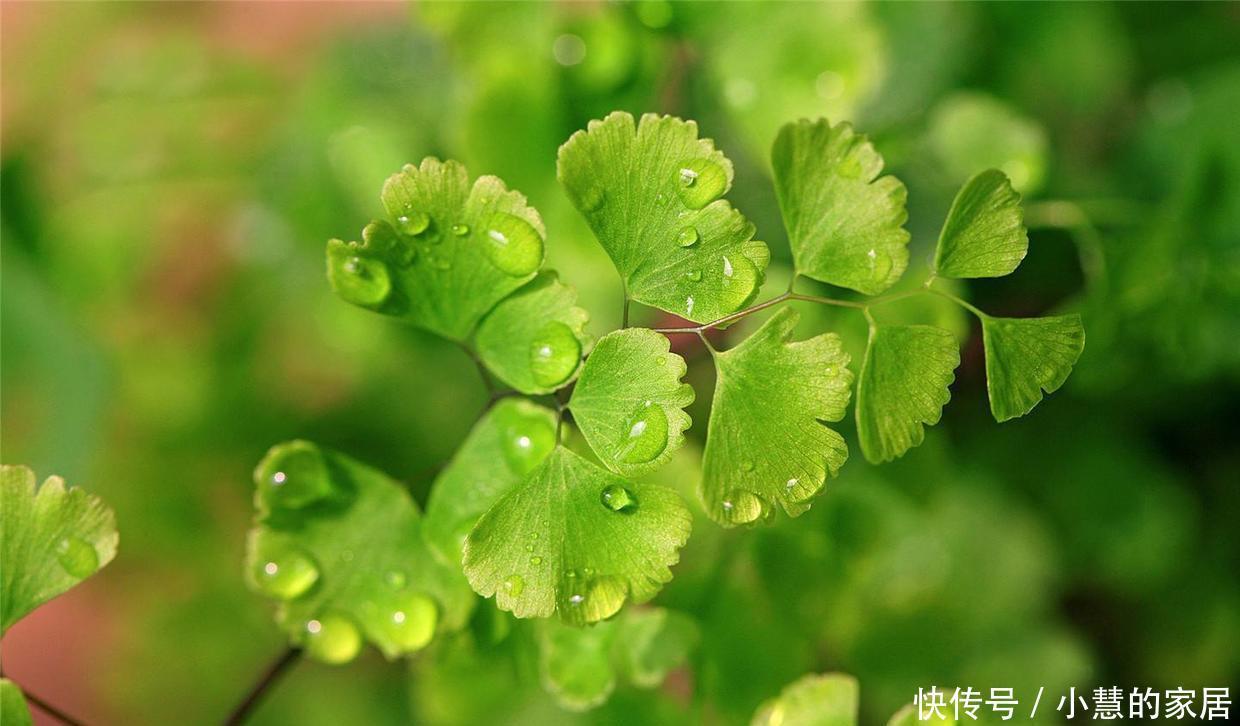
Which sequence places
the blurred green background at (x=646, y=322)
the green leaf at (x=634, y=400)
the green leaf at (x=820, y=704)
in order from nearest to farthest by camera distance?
the green leaf at (x=634, y=400)
the green leaf at (x=820, y=704)
the blurred green background at (x=646, y=322)

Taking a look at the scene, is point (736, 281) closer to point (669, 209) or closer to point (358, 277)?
point (669, 209)

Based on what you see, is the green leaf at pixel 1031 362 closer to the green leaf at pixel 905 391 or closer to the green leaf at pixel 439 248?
the green leaf at pixel 905 391

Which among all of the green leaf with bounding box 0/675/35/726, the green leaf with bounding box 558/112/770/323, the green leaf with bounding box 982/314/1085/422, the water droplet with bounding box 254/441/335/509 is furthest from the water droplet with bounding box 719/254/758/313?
the green leaf with bounding box 0/675/35/726

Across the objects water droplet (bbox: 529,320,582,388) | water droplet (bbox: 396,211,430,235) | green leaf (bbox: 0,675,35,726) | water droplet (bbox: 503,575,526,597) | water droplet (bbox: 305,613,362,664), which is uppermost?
water droplet (bbox: 396,211,430,235)

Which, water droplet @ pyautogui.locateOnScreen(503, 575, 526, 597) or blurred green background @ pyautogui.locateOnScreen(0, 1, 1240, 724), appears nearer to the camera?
water droplet @ pyautogui.locateOnScreen(503, 575, 526, 597)

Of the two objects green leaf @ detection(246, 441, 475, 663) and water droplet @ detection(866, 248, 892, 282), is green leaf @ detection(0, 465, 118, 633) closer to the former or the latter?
green leaf @ detection(246, 441, 475, 663)

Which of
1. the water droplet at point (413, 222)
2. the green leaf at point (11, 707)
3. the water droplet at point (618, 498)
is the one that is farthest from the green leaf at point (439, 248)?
the green leaf at point (11, 707)
